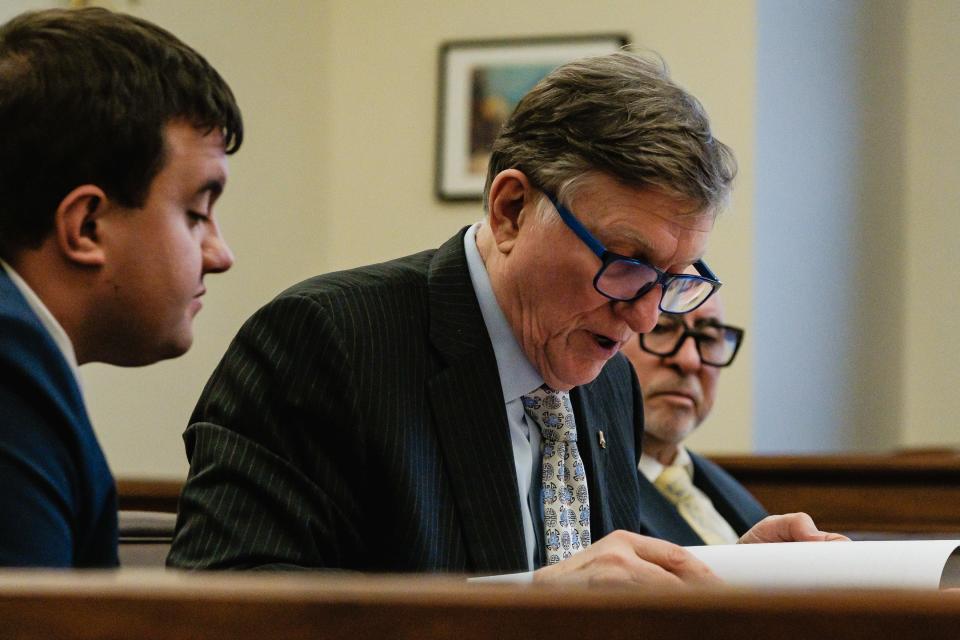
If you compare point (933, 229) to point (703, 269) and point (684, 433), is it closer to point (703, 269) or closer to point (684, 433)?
point (684, 433)

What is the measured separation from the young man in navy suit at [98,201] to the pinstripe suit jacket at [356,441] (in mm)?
189

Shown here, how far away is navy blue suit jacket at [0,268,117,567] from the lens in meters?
1.64

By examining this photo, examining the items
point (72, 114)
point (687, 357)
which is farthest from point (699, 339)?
point (72, 114)

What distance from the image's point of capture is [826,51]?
250 inches

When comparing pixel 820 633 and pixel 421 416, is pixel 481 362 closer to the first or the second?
pixel 421 416

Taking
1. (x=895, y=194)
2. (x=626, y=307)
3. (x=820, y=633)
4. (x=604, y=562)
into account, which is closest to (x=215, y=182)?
(x=626, y=307)

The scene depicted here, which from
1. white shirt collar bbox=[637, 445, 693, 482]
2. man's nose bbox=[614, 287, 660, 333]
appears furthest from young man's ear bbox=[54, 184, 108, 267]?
white shirt collar bbox=[637, 445, 693, 482]

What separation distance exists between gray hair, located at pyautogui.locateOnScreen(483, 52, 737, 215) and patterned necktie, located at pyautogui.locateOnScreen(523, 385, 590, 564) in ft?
1.18

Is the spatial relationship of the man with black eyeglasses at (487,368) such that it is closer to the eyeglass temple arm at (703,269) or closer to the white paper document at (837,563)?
the eyeglass temple arm at (703,269)

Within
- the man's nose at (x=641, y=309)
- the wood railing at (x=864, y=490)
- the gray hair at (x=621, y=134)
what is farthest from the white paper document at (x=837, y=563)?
the wood railing at (x=864, y=490)

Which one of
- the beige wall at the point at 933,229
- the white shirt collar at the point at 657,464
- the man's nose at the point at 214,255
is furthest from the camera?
the beige wall at the point at 933,229

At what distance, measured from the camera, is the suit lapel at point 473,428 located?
1886 mm

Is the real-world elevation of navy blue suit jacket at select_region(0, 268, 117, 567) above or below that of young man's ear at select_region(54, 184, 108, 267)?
below

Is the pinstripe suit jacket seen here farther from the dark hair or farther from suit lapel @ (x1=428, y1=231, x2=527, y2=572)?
the dark hair
